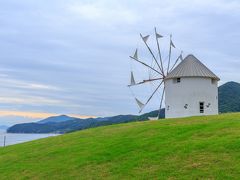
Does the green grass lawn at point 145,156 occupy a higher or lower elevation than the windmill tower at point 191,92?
lower

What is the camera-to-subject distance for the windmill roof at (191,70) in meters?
39.2

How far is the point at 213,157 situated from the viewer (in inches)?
651

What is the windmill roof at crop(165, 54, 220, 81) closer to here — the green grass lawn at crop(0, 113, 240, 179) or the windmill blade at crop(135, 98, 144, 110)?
the windmill blade at crop(135, 98, 144, 110)

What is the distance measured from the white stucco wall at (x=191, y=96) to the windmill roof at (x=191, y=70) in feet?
1.34

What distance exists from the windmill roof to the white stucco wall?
407mm

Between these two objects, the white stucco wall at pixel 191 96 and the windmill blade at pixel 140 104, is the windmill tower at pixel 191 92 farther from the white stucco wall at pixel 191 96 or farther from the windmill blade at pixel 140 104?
the windmill blade at pixel 140 104

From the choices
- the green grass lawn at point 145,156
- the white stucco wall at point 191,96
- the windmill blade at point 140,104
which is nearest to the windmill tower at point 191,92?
the white stucco wall at point 191,96

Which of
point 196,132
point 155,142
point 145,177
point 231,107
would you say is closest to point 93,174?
point 145,177

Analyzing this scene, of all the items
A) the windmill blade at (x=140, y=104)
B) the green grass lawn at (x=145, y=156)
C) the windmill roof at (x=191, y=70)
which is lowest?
the green grass lawn at (x=145, y=156)

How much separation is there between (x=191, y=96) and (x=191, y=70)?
8.87 feet

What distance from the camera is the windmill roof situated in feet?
129

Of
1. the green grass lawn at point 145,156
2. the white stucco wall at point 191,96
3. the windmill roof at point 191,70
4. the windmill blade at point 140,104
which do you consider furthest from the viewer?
the windmill blade at point 140,104

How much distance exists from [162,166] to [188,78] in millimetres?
23208

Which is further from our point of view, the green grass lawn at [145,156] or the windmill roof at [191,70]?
the windmill roof at [191,70]
